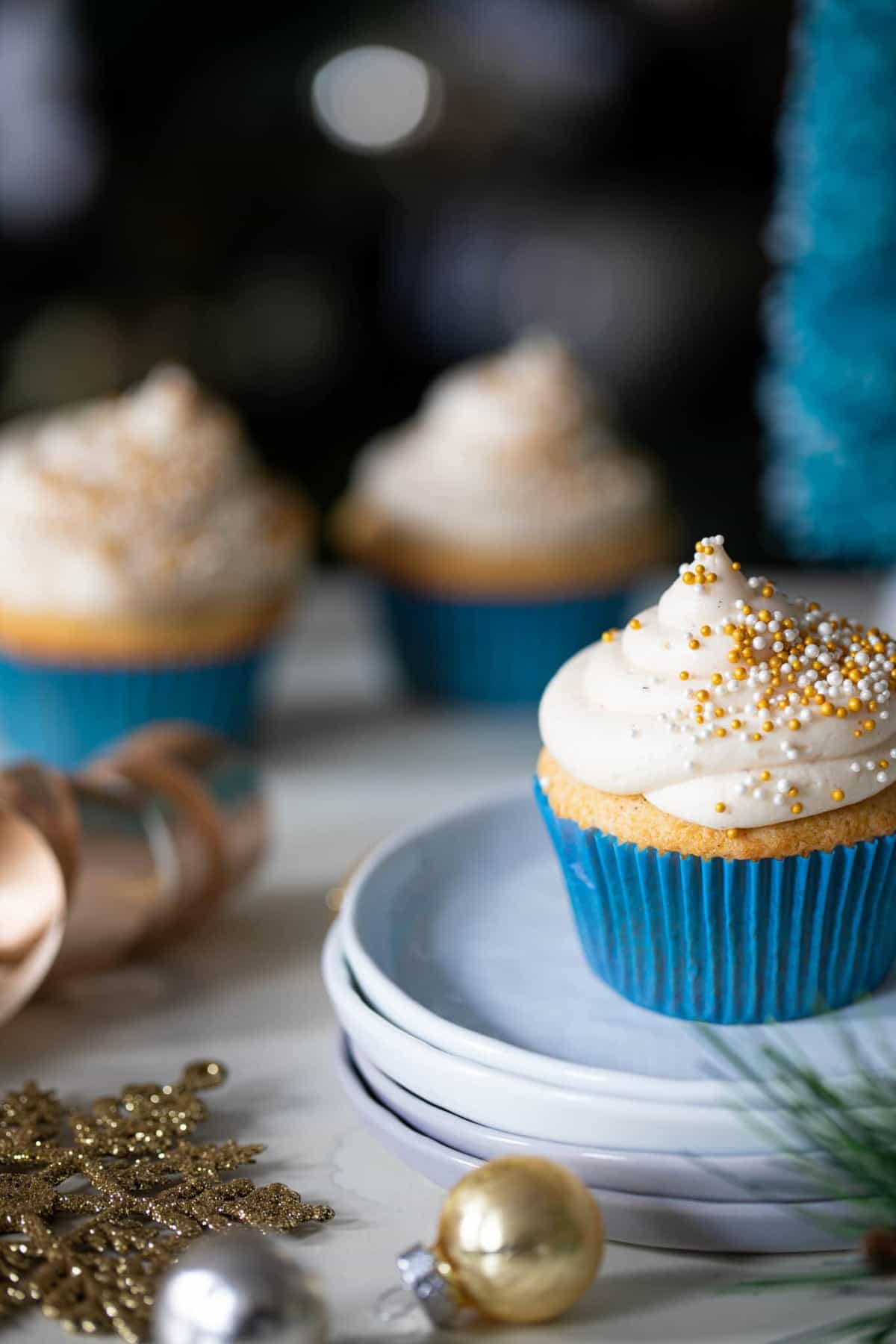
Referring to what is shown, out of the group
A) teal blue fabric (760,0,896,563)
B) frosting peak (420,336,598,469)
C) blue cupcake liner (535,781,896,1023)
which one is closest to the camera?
blue cupcake liner (535,781,896,1023)

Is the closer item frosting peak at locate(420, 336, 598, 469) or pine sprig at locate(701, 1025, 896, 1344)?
pine sprig at locate(701, 1025, 896, 1344)

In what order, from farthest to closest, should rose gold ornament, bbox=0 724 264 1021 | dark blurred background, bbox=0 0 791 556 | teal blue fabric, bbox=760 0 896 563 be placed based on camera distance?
dark blurred background, bbox=0 0 791 556, teal blue fabric, bbox=760 0 896 563, rose gold ornament, bbox=0 724 264 1021

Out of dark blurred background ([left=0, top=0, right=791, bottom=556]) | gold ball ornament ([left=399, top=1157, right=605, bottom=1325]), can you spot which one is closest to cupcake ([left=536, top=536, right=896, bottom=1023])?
gold ball ornament ([left=399, top=1157, right=605, bottom=1325])

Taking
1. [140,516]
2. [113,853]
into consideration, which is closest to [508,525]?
[140,516]

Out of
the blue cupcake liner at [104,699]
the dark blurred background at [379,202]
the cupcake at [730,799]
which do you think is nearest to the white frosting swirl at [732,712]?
the cupcake at [730,799]

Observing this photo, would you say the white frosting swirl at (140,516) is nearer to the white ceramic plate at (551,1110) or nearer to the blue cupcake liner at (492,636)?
the blue cupcake liner at (492,636)

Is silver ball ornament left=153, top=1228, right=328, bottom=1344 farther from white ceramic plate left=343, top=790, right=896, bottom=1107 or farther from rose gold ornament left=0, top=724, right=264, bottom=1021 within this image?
rose gold ornament left=0, top=724, right=264, bottom=1021
